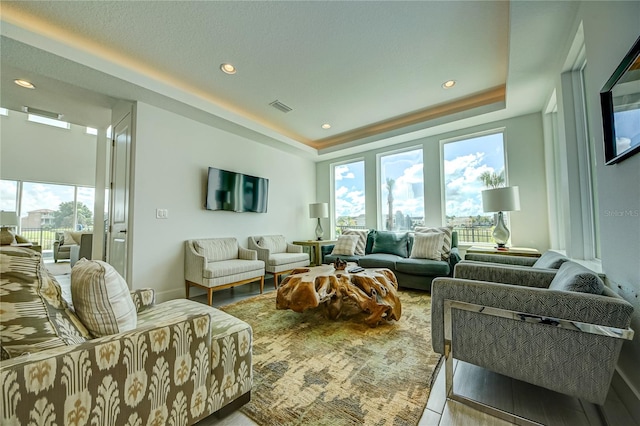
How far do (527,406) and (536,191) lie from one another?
3260 mm

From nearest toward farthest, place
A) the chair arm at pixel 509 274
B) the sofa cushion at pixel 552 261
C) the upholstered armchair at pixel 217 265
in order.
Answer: the chair arm at pixel 509 274 < the sofa cushion at pixel 552 261 < the upholstered armchair at pixel 217 265

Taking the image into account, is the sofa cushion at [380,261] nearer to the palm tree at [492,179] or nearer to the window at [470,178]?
the window at [470,178]

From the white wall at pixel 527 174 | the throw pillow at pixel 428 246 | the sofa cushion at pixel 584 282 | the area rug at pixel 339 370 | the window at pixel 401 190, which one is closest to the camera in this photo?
the sofa cushion at pixel 584 282

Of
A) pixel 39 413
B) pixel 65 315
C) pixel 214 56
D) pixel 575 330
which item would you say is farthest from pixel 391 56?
pixel 39 413

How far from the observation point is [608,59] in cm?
139

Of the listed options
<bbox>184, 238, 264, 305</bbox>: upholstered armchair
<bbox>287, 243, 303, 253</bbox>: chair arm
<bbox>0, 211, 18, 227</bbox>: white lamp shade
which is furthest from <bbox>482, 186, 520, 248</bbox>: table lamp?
<bbox>0, 211, 18, 227</bbox>: white lamp shade

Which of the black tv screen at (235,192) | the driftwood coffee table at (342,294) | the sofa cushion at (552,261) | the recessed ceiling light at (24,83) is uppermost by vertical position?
the recessed ceiling light at (24,83)

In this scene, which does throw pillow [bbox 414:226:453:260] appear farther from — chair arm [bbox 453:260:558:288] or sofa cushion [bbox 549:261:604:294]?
sofa cushion [bbox 549:261:604:294]

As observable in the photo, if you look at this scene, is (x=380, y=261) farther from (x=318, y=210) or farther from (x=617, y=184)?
(x=617, y=184)

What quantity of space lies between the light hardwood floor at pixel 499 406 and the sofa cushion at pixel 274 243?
10.3 feet

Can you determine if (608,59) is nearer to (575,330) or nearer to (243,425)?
(575,330)

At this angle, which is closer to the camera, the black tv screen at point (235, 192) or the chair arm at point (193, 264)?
the chair arm at point (193, 264)

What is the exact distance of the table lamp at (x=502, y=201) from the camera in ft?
10.2

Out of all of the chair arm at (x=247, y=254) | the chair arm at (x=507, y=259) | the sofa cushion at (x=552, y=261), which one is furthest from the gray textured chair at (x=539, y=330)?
the chair arm at (x=247, y=254)
